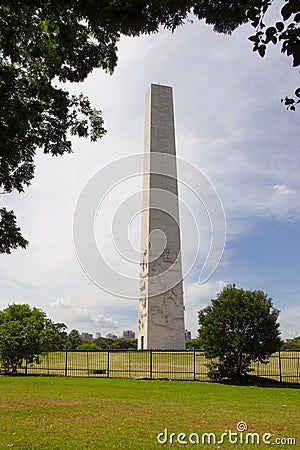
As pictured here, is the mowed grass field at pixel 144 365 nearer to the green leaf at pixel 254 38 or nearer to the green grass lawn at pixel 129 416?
the green grass lawn at pixel 129 416

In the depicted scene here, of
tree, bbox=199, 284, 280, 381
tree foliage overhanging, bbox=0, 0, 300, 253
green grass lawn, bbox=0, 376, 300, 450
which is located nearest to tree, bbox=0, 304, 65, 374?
green grass lawn, bbox=0, 376, 300, 450

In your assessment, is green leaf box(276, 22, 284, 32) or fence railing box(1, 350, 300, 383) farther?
fence railing box(1, 350, 300, 383)

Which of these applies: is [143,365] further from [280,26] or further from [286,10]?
[286,10]

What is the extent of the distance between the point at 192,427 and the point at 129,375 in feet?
48.2

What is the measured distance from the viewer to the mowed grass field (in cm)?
2211

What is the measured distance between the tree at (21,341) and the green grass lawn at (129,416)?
27.2ft

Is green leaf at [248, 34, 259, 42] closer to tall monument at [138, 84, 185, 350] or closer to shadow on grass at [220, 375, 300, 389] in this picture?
shadow on grass at [220, 375, 300, 389]

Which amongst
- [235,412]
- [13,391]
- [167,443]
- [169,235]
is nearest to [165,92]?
[169,235]

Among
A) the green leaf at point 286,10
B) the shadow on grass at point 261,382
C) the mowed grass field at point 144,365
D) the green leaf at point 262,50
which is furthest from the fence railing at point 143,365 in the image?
the green leaf at point 286,10

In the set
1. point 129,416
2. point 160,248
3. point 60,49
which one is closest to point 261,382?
point 160,248

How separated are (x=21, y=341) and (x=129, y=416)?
51.3 feet

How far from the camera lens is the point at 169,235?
29625mm

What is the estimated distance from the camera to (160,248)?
29578 mm

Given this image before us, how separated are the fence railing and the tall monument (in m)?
4.46
